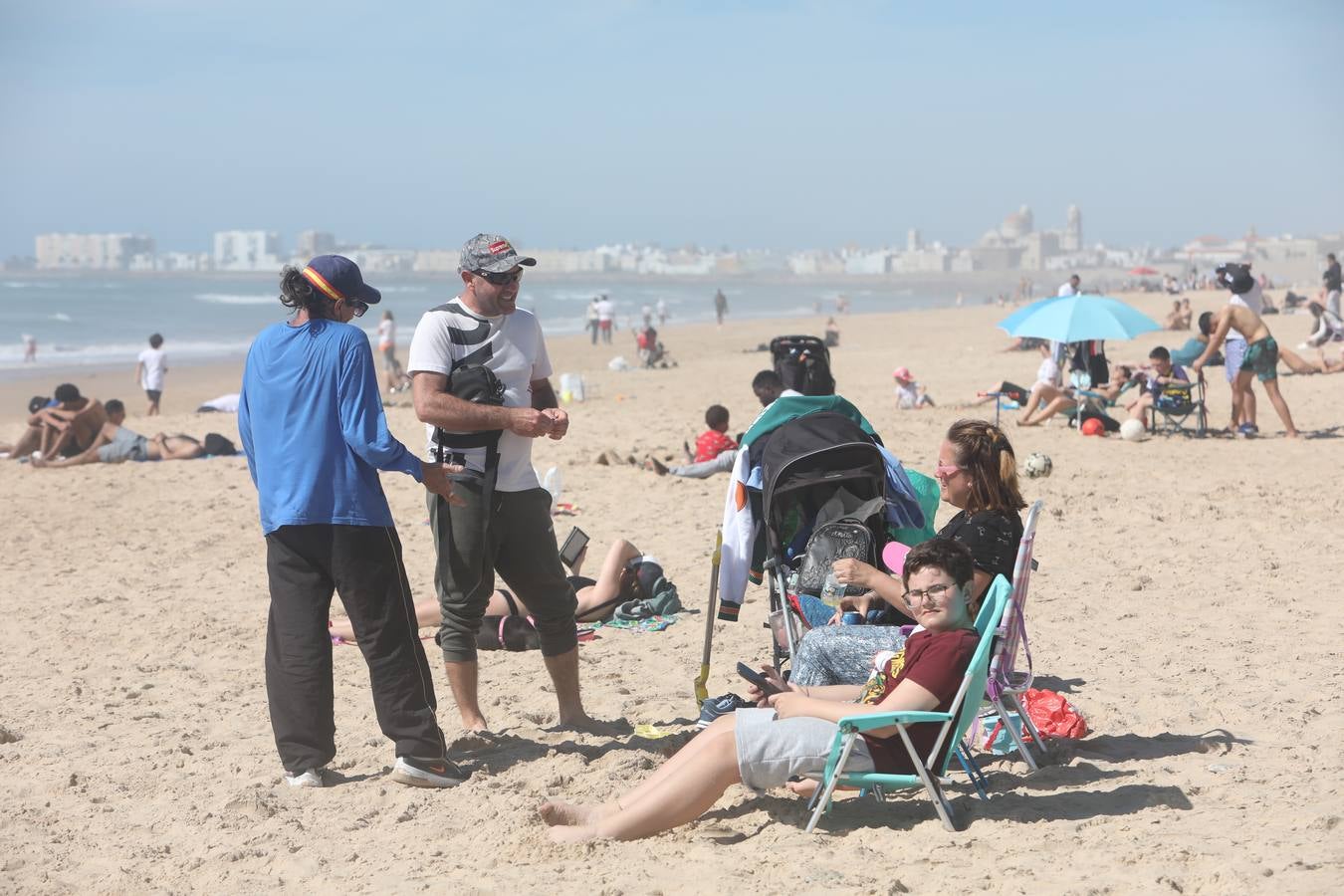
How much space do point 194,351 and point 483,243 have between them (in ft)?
120

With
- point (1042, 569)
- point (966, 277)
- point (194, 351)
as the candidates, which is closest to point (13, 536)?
point (1042, 569)

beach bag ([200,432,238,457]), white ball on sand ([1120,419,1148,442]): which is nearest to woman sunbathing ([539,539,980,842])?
white ball on sand ([1120,419,1148,442])

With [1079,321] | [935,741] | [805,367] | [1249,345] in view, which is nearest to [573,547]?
[805,367]

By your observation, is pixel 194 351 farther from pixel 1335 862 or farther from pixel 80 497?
pixel 1335 862

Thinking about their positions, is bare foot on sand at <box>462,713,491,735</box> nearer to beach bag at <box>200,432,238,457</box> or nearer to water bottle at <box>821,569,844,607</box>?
water bottle at <box>821,569,844,607</box>

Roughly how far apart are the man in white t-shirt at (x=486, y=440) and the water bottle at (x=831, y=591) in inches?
37.9

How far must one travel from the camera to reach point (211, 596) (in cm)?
752

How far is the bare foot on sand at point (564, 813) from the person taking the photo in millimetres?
3994

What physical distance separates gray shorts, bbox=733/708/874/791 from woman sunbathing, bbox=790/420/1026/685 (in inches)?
23.8

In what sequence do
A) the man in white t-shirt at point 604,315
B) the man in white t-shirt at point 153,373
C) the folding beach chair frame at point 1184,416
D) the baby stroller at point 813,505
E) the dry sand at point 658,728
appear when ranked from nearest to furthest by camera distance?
the dry sand at point 658,728 < the baby stroller at point 813,505 < the folding beach chair frame at point 1184,416 < the man in white t-shirt at point 153,373 < the man in white t-shirt at point 604,315

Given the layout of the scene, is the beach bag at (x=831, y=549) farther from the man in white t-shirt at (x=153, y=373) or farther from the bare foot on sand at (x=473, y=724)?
the man in white t-shirt at (x=153, y=373)

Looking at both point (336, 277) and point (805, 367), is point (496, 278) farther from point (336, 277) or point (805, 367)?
point (805, 367)

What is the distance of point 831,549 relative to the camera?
16.5 ft

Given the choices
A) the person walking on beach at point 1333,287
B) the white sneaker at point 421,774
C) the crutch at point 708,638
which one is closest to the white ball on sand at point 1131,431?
the crutch at point 708,638
